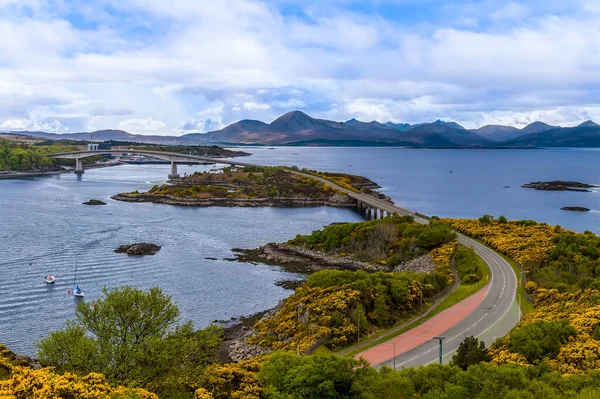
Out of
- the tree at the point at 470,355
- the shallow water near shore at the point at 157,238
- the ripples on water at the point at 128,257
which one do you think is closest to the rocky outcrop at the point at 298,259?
the shallow water near shore at the point at 157,238

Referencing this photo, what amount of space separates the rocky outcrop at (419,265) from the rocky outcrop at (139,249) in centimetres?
2632

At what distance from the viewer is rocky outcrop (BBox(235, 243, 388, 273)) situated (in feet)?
183

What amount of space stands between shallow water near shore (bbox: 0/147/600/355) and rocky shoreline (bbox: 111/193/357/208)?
451 centimetres

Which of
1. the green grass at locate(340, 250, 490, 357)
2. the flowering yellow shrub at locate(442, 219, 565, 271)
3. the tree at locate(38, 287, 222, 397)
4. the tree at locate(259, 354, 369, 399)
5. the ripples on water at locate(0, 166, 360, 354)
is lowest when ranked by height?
the ripples on water at locate(0, 166, 360, 354)

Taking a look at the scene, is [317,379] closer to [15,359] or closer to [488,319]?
[15,359]

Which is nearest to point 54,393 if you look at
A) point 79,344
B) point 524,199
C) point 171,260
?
point 79,344

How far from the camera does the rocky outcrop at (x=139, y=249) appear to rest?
59.1m

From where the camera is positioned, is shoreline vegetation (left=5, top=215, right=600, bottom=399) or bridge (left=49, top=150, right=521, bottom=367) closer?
shoreline vegetation (left=5, top=215, right=600, bottom=399)

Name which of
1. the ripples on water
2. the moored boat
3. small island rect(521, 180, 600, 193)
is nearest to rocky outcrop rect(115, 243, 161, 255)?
the ripples on water

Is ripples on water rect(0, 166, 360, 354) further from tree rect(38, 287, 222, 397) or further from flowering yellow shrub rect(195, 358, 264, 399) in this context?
flowering yellow shrub rect(195, 358, 264, 399)

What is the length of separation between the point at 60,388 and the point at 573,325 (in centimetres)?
2293

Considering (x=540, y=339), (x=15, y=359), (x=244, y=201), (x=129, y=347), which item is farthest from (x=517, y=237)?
(x=244, y=201)

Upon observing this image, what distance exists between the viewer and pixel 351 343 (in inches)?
1267

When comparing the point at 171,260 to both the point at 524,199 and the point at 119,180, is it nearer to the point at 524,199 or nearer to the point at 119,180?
the point at 524,199
